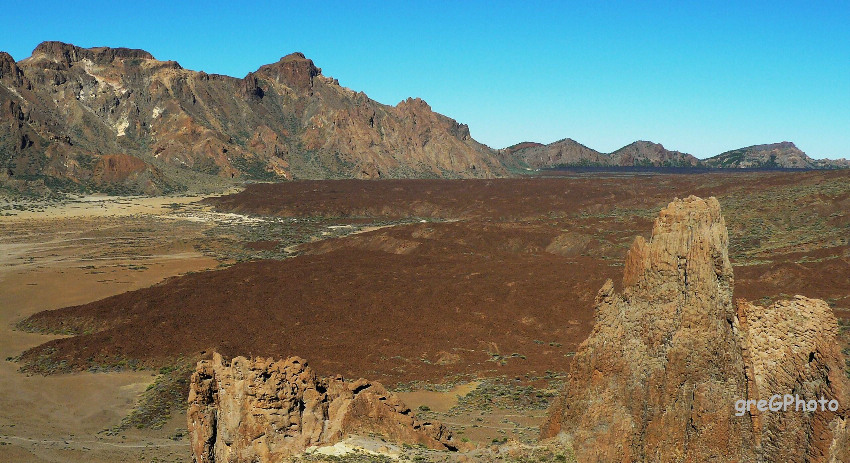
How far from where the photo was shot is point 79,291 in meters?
61.3

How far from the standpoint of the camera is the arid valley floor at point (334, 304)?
33.0 metres

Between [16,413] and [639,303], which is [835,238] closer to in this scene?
[639,303]

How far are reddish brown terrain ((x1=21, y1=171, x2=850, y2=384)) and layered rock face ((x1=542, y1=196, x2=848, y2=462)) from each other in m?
21.2

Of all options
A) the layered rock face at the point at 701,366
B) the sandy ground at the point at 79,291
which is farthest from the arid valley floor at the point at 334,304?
the layered rock face at the point at 701,366

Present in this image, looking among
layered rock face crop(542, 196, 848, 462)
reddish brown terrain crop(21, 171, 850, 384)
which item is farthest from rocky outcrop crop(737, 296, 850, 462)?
reddish brown terrain crop(21, 171, 850, 384)

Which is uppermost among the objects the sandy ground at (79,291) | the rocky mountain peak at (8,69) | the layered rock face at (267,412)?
the rocky mountain peak at (8,69)

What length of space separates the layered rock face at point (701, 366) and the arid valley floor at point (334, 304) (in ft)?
18.8

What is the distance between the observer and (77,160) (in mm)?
160000

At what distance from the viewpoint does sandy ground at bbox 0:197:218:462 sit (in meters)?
28.7

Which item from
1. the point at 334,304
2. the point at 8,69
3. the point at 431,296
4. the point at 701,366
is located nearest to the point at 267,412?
the point at 701,366

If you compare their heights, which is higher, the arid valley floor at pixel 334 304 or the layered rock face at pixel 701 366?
the layered rock face at pixel 701 366

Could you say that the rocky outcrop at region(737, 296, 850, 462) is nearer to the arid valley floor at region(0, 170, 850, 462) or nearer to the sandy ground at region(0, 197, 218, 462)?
the arid valley floor at region(0, 170, 850, 462)

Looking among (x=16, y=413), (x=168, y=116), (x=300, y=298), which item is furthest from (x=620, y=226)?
(x=168, y=116)

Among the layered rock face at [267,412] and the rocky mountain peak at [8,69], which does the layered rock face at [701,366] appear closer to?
the layered rock face at [267,412]
